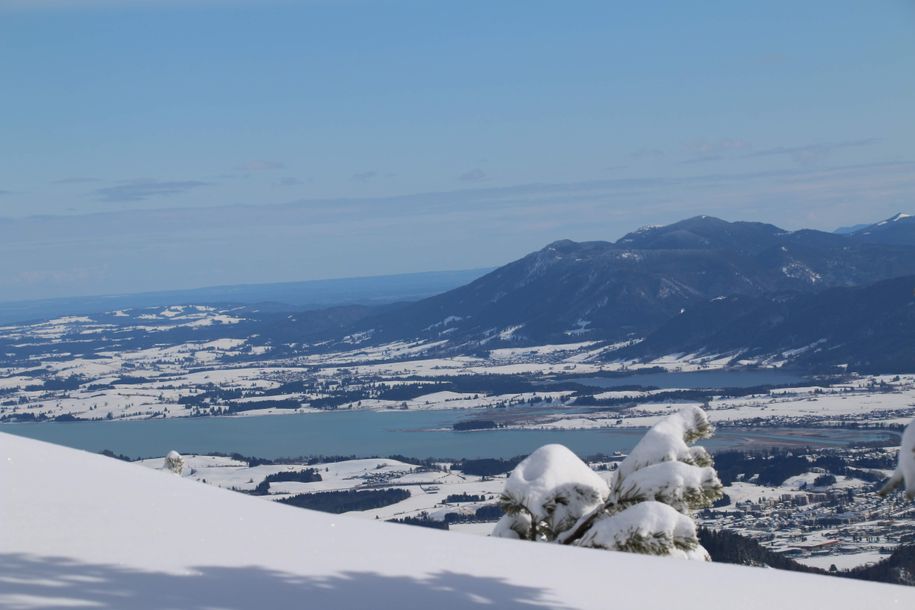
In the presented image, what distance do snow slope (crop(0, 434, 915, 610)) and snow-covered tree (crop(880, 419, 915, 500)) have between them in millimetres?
904

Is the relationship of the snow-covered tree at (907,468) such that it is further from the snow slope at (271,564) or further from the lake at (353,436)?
the lake at (353,436)

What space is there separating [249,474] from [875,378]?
384 ft

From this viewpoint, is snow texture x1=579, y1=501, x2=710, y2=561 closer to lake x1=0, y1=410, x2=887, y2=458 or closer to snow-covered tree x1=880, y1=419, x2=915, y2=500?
snow-covered tree x1=880, y1=419, x2=915, y2=500

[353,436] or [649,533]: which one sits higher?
[649,533]

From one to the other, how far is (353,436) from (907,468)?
457ft

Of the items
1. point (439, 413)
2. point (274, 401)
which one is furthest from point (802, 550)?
point (274, 401)

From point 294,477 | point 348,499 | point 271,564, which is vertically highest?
point 271,564

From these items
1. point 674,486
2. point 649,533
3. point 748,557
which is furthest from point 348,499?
point 649,533

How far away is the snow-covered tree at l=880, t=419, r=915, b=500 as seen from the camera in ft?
27.7

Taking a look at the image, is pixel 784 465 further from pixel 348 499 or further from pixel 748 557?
pixel 748 557

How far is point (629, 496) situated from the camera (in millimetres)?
12297

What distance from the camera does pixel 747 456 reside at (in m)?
104

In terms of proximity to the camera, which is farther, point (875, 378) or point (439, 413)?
point (875, 378)

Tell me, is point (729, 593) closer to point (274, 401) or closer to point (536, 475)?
point (536, 475)
